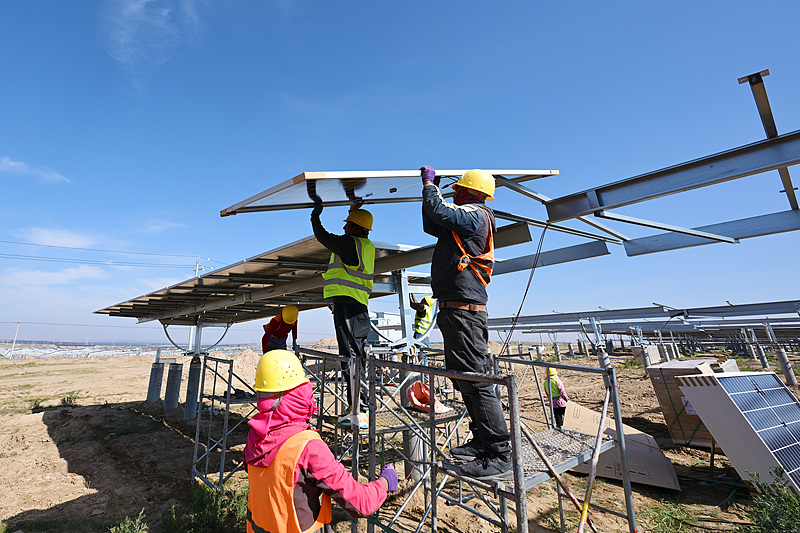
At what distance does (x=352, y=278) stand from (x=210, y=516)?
4.04 m

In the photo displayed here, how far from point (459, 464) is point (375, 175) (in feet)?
8.58

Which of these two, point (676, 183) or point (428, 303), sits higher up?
point (676, 183)

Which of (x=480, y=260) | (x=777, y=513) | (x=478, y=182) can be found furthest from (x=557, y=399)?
(x=478, y=182)

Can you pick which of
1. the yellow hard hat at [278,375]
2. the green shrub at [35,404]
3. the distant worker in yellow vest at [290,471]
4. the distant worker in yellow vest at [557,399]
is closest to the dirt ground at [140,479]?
the green shrub at [35,404]

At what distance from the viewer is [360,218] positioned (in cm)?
484

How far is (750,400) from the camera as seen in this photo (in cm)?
592

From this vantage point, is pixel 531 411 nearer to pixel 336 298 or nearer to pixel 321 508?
pixel 336 298

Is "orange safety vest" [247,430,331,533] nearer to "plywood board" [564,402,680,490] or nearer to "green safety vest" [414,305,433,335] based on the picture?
"plywood board" [564,402,680,490]

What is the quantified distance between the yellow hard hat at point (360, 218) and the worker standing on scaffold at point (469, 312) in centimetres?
177

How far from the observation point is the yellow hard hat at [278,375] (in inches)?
98.5

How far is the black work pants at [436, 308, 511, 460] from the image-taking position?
268 centimetres

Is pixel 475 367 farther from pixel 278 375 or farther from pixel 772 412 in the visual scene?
pixel 772 412

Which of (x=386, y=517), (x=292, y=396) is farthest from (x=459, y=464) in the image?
Result: (x=386, y=517)

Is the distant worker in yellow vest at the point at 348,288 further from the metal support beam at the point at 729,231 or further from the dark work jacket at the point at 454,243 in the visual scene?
the metal support beam at the point at 729,231
